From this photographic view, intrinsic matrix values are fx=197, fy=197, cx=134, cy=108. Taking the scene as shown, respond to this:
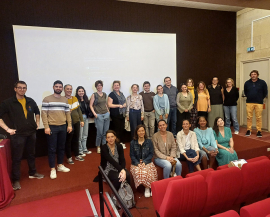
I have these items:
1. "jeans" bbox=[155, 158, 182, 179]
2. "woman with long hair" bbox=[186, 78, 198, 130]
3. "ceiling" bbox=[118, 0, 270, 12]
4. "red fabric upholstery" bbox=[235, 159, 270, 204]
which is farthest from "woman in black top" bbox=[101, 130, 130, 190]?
"woman with long hair" bbox=[186, 78, 198, 130]

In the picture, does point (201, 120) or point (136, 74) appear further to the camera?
point (136, 74)

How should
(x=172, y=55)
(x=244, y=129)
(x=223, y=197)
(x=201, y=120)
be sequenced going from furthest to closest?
(x=244, y=129), (x=172, y=55), (x=201, y=120), (x=223, y=197)

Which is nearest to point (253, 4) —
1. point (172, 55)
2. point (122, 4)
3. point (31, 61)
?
point (172, 55)

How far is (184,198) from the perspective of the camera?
5.33 ft

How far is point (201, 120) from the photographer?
10.7 ft

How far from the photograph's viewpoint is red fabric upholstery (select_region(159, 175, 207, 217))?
62.2 inches

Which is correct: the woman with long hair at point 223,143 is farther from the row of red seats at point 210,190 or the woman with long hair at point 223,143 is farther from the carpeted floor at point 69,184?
the row of red seats at point 210,190

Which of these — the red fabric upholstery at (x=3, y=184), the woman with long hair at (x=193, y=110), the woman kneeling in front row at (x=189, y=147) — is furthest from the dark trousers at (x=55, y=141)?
the woman with long hair at (x=193, y=110)

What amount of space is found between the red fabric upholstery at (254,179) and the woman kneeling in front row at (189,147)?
1009 mm

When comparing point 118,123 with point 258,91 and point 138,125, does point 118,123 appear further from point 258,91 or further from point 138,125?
point 258,91

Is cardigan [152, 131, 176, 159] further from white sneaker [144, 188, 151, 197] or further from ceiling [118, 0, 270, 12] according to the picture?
ceiling [118, 0, 270, 12]

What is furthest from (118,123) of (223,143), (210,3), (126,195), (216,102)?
(210,3)

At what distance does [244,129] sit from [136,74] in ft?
10.8

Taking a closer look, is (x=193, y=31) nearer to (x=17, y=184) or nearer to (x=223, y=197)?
(x=223, y=197)
